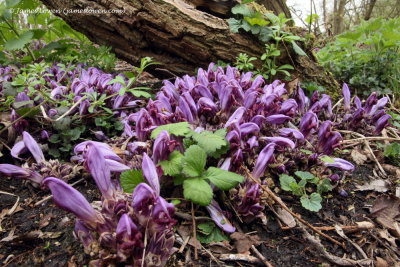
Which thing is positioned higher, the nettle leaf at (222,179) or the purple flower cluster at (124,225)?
the nettle leaf at (222,179)

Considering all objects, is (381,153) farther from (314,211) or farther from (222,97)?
(222,97)

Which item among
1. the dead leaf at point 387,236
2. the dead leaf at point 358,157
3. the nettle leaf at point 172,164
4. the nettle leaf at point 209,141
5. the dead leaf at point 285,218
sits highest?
the nettle leaf at point 209,141

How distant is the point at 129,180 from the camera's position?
5.59ft

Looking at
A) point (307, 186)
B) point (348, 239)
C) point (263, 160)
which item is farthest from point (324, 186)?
point (263, 160)

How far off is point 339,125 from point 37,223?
3.03m

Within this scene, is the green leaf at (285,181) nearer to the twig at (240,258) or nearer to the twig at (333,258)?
the twig at (333,258)

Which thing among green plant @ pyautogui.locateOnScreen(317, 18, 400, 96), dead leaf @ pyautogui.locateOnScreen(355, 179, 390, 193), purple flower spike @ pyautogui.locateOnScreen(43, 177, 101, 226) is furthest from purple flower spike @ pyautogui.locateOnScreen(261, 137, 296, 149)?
green plant @ pyautogui.locateOnScreen(317, 18, 400, 96)

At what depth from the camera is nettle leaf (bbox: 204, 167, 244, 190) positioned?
66.8 inches

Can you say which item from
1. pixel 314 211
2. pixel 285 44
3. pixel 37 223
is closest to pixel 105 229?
pixel 37 223

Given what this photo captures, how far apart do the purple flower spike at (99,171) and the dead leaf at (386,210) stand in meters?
1.94

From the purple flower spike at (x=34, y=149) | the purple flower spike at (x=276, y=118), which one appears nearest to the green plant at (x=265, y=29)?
the purple flower spike at (x=276, y=118)

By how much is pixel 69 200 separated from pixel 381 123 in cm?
306

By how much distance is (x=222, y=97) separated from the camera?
2586 millimetres

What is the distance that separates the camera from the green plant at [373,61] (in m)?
4.15
